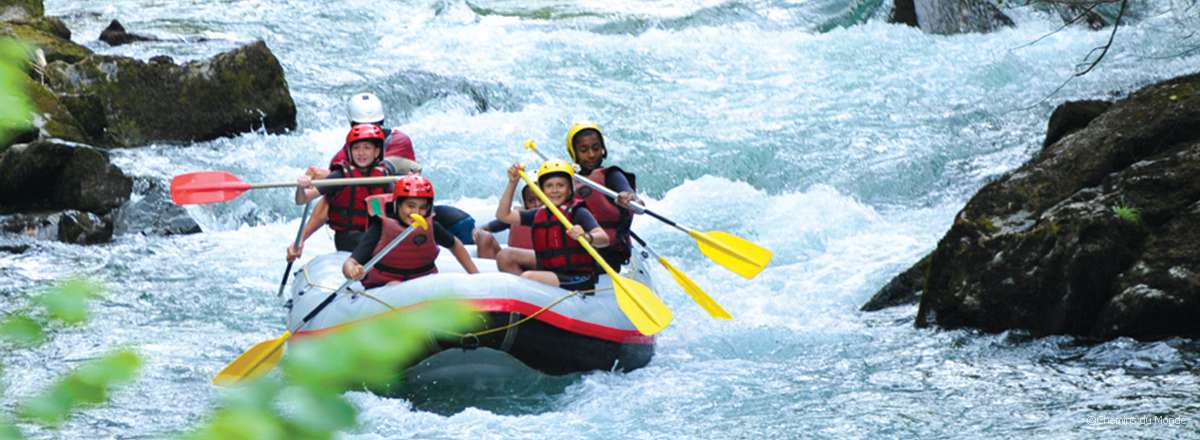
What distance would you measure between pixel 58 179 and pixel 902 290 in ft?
17.6

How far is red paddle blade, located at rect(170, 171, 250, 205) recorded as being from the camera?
6.87 m

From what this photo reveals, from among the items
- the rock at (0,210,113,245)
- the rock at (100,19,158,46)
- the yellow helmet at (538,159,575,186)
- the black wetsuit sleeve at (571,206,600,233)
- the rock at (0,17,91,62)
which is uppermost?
the yellow helmet at (538,159,575,186)

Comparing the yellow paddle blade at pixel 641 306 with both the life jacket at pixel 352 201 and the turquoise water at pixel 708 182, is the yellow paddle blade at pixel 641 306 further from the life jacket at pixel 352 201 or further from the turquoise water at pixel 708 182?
the life jacket at pixel 352 201

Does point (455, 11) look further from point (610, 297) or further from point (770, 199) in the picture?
point (610, 297)

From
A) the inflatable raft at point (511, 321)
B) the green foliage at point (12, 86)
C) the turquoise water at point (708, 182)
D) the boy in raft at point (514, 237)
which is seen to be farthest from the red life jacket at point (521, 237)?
the green foliage at point (12, 86)

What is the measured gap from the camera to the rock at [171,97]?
10672 mm

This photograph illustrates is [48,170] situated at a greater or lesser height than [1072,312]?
lesser

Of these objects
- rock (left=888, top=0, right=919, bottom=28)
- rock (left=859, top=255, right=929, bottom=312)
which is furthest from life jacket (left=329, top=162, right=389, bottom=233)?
rock (left=888, top=0, right=919, bottom=28)

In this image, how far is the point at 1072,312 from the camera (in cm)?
588

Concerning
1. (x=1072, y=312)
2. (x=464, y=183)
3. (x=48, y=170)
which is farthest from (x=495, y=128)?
(x=1072, y=312)

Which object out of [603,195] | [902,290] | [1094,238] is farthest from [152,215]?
[1094,238]

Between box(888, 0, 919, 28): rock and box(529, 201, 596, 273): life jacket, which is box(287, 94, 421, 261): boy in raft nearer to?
box(529, 201, 596, 273): life jacket

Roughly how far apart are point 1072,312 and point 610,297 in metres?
1.93

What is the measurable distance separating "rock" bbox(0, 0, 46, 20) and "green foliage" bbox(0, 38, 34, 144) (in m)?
12.5
